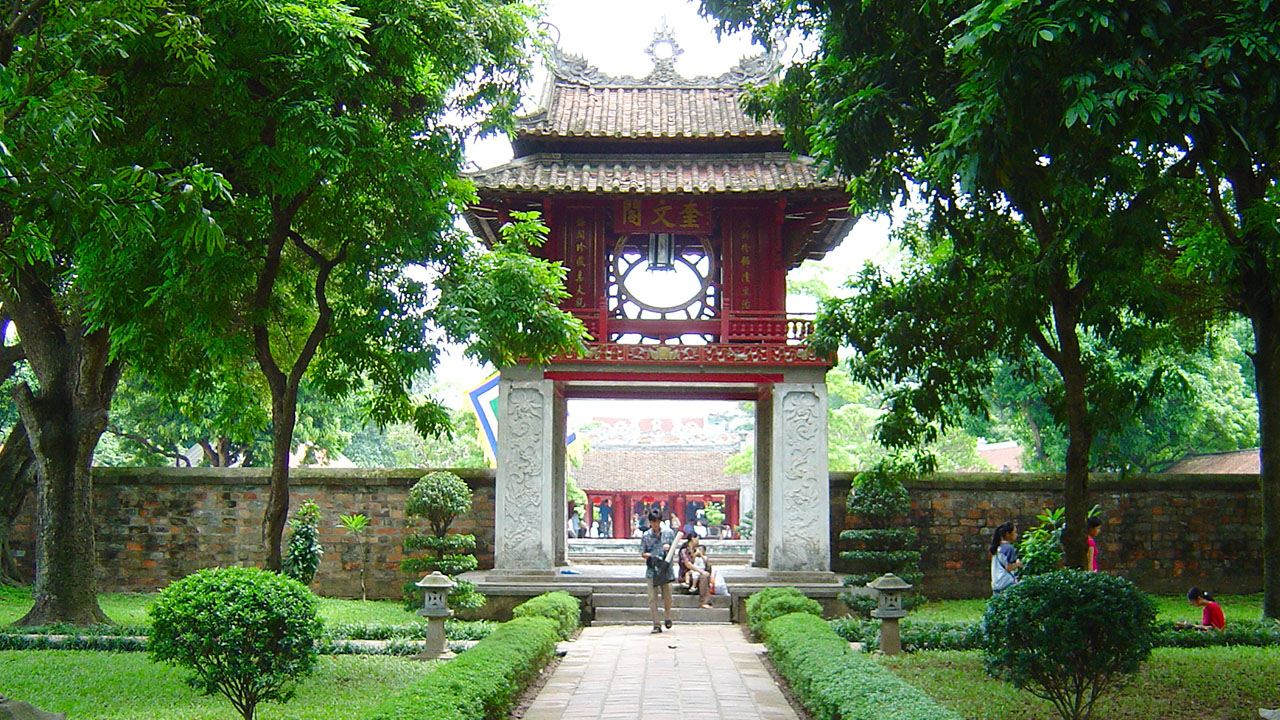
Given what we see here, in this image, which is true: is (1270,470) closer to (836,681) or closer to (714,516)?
(836,681)

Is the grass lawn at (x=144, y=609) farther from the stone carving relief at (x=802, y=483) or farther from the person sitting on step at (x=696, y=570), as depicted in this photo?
the stone carving relief at (x=802, y=483)

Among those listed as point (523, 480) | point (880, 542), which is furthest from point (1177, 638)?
point (523, 480)

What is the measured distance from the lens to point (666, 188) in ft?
50.9

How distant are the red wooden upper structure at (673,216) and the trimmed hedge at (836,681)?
5.82m

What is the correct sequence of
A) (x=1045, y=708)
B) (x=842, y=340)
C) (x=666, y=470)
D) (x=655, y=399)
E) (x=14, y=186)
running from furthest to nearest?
1. (x=666, y=470)
2. (x=655, y=399)
3. (x=842, y=340)
4. (x=1045, y=708)
5. (x=14, y=186)

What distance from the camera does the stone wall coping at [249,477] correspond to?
16.8 metres

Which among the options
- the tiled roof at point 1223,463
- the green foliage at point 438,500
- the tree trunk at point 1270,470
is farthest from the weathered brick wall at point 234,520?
the tiled roof at point 1223,463

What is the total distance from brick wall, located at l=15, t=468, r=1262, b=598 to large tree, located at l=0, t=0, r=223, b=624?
4.69 metres

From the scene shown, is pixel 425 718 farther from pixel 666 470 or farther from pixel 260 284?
pixel 666 470

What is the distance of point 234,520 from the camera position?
16859 millimetres

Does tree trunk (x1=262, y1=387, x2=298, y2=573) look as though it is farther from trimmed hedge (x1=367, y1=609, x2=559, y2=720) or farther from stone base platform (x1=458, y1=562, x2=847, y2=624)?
stone base platform (x1=458, y1=562, x2=847, y2=624)

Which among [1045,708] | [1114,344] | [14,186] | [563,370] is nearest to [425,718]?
[14,186]

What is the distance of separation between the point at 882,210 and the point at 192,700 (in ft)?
21.6

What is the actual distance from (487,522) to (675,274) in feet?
15.9
